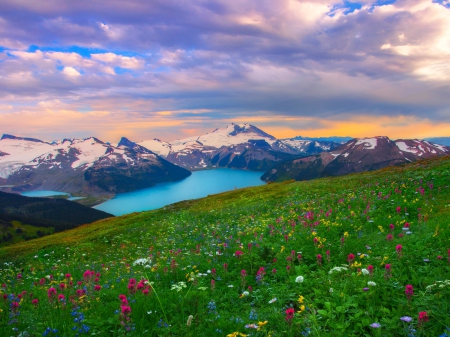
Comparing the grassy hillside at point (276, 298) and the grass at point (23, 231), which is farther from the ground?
the grassy hillside at point (276, 298)

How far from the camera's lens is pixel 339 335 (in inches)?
158

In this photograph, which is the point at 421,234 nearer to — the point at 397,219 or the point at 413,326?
the point at 397,219

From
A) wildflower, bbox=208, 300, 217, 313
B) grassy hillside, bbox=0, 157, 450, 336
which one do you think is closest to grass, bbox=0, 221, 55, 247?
grassy hillside, bbox=0, 157, 450, 336

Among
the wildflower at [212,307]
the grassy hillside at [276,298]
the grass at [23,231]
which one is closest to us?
the grassy hillside at [276,298]

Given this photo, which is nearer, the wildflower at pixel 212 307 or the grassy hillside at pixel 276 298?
the grassy hillside at pixel 276 298

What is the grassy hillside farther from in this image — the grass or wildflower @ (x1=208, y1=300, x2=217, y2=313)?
the grass

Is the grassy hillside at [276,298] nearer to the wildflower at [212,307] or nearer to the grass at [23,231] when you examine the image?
the wildflower at [212,307]

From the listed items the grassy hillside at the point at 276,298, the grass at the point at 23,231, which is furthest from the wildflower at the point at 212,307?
the grass at the point at 23,231

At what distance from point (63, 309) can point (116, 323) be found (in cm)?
138

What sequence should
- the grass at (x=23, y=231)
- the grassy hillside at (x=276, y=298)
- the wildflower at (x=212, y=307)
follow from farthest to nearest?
the grass at (x=23, y=231) < the wildflower at (x=212, y=307) < the grassy hillside at (x=276, y=298)

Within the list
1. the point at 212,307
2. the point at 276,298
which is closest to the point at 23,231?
the point at 212,307

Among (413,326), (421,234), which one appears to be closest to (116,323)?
(413,326)

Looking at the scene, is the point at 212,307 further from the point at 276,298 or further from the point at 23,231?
the point at 23,231

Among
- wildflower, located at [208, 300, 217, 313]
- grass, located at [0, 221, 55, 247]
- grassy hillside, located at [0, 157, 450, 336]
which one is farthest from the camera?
grass, located at [0, 221, 55, 247]
